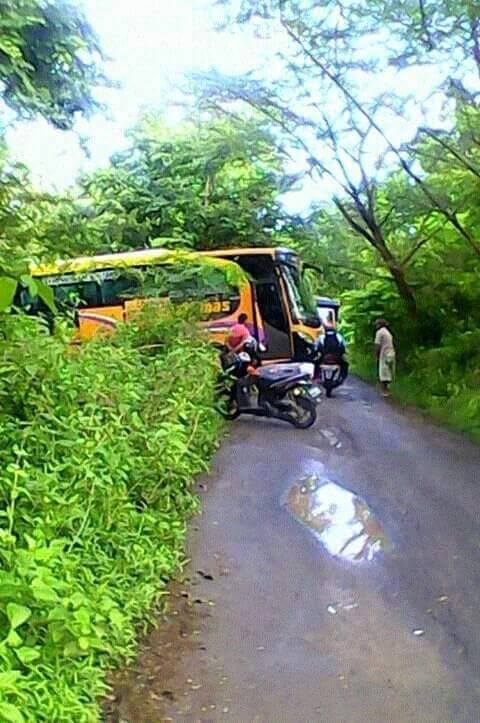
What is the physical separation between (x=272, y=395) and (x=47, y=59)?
18.0 feet

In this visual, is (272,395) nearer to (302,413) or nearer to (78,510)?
(302,413)

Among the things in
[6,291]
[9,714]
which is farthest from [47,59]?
[9,714]

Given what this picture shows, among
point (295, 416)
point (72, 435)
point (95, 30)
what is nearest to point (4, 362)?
point (72, 435)

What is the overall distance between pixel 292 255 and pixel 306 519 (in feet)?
34.2

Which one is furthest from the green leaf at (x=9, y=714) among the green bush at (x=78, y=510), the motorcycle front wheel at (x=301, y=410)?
the motorcycle front wheel at (x=301, y=410)

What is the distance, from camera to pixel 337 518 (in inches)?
251

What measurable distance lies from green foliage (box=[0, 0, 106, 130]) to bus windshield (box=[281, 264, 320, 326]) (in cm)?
889

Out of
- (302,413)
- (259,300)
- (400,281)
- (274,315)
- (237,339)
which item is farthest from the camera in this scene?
(400,281)

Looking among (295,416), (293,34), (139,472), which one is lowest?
(295,416)

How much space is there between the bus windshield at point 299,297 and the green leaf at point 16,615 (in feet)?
42.9

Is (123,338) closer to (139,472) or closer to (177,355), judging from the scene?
(177,355)

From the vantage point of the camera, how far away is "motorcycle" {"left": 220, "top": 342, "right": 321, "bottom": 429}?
10562mm

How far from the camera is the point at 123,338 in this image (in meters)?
8.59

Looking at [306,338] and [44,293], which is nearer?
[44,293]
